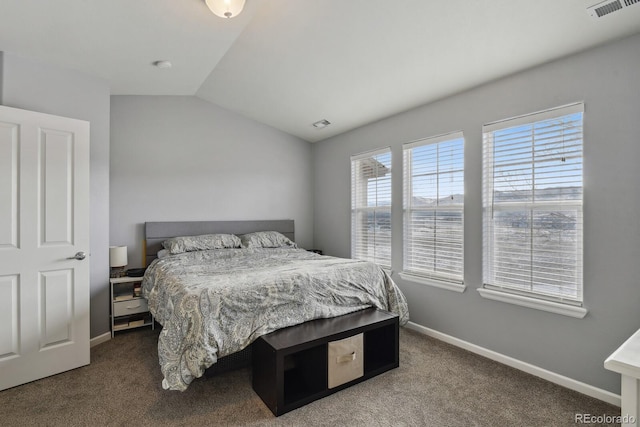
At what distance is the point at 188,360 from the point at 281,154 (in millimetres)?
3480

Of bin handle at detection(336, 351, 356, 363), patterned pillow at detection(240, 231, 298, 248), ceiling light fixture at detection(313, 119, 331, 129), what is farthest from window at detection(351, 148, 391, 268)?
bin handle at detection(336, 351, 356, 363)

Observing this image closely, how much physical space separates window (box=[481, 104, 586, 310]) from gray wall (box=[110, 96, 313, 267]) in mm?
2902

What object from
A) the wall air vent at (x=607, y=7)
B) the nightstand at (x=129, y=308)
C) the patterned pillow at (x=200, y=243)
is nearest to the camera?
the wall air vent at (x=607, y=7)

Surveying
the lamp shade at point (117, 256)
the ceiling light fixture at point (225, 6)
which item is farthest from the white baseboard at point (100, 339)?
the ceiling light fixture at point (225, 6)

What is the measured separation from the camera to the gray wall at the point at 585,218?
7.10 ft

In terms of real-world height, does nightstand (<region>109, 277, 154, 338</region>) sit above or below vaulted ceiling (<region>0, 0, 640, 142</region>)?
below

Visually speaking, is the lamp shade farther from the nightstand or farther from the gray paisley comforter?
the gray paisley comforter

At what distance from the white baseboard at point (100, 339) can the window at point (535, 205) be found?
12.1 ft

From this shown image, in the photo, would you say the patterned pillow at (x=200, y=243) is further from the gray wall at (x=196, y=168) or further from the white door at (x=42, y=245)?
the white door at (x=42, y=245)

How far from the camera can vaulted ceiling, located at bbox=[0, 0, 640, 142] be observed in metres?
2.14

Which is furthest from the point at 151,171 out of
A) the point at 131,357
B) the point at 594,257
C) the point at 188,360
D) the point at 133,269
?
the point at 594,257

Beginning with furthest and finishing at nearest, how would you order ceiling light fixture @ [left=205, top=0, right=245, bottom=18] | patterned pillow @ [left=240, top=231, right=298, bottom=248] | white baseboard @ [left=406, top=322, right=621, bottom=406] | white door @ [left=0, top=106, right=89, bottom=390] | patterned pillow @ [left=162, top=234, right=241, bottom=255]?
patterned pillow @ [left=240, top=231, right=298, bottom=248] → patterned pillow @ [left=162, top=234, right=241, bottom=255] → white door @ [left=0, top=106, right=89, bottom=390] → white baseboard @ [left=406, top=322, right=621, bottom=406] → ceiling light fixture @ [left=205, top=0, right=245, bottom=18]

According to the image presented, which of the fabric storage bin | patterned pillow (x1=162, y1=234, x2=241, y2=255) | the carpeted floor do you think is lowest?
the carpeted floor

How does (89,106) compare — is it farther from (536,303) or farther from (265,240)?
(536,303)
